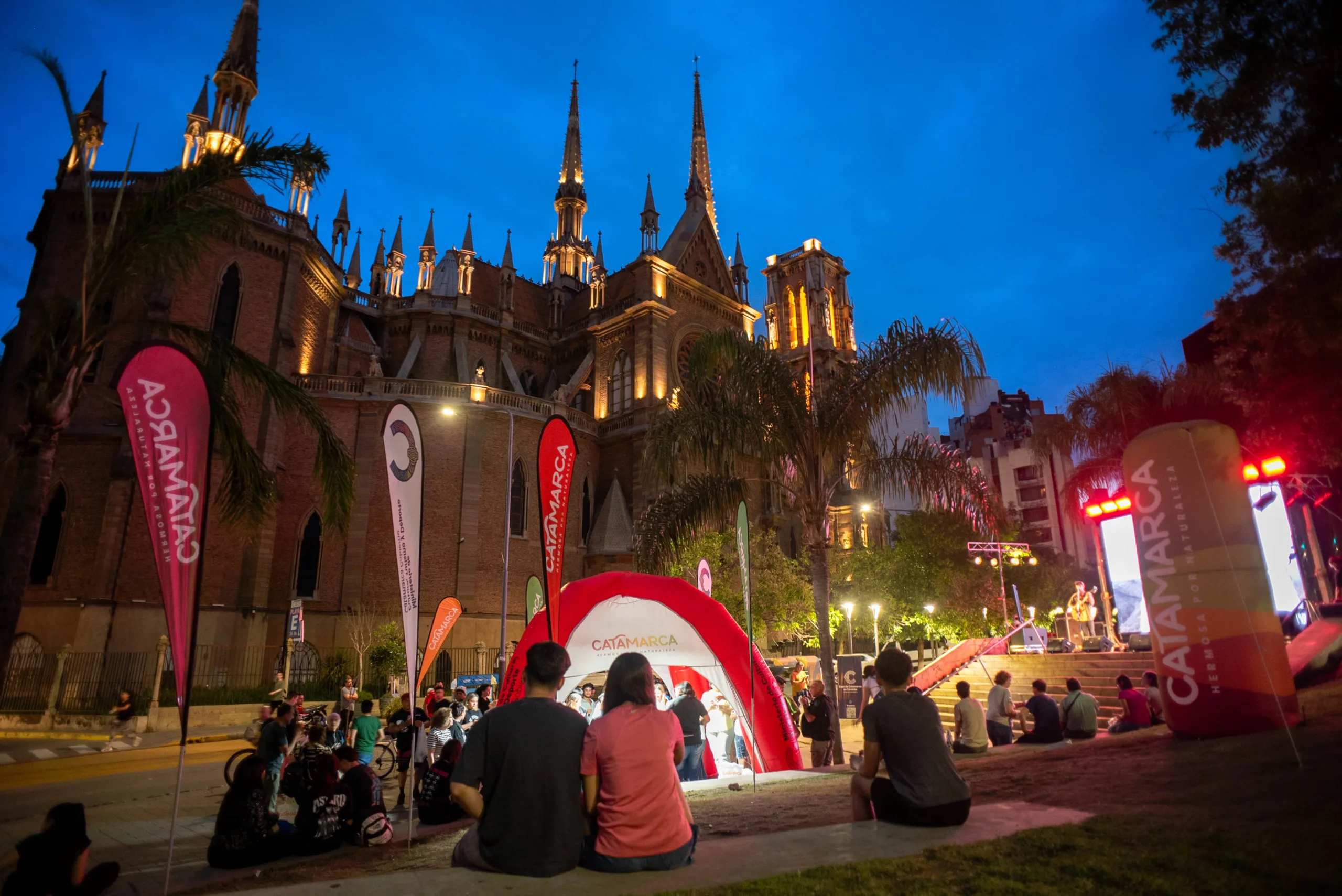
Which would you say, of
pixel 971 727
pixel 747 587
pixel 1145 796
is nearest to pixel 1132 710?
pixel 971 727

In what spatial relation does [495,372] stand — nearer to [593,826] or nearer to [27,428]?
[27,428]

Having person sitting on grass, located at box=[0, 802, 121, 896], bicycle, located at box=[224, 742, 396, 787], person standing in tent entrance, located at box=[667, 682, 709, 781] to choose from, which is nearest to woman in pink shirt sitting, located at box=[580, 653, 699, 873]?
person sitting on grass, located at box=[0, 802, 121, 896]

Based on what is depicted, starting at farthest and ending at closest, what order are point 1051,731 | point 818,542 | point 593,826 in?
point 818,542, point 1051,731, point 593,826

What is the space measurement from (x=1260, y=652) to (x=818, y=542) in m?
5.71

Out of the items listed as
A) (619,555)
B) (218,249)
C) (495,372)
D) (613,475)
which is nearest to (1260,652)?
(619,555)

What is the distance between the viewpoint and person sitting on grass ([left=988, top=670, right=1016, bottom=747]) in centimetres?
1035

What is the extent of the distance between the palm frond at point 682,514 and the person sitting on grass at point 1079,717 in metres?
5.59

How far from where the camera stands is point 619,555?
3172cm

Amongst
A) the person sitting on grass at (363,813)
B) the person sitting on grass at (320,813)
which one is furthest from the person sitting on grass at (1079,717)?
→ the person sitting on grass at (320,813)

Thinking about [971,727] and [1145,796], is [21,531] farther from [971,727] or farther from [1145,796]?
[971,727]

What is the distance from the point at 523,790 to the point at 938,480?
33.0 ft

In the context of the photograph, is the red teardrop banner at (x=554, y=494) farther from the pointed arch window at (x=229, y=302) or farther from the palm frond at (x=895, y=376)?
the pointed arch window at (x=229, y=302)

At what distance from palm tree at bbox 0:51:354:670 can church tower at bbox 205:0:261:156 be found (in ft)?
75.4

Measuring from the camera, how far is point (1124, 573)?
754 inches
